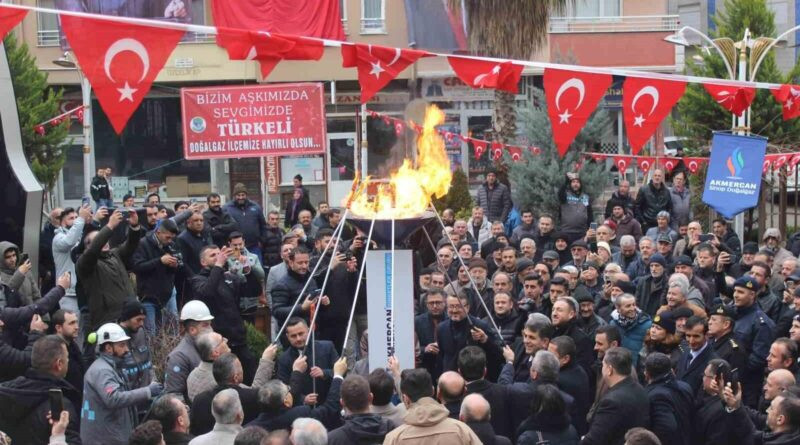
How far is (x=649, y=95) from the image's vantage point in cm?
1179

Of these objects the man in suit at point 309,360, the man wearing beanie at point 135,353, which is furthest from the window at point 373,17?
the man wearing beanie at point 135,353

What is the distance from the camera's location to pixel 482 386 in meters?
7.83

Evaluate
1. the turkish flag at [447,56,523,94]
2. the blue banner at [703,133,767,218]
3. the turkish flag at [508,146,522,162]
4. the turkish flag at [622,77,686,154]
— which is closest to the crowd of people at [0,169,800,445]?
the blue banner at [703,133,767,218]

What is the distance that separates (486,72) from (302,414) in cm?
528

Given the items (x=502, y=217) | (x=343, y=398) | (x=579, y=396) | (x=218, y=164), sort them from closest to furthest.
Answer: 1. (x=343, y=398)
2. (x=579, y=396)
3. (x=502, y=217)
4. (x=218, y=164)

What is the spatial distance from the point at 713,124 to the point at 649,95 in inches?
560

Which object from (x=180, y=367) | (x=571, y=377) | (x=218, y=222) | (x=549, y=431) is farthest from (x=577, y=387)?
(x=218, y=222)

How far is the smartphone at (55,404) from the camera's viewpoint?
7.24 metres

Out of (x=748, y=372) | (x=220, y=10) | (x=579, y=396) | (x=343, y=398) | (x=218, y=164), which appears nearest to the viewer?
(x=343, y=398)

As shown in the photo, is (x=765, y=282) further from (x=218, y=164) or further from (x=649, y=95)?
(x=218, y=164)

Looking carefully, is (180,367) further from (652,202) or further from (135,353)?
(652,202)

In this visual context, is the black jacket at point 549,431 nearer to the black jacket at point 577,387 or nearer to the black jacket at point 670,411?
the black jacket at point 670,411

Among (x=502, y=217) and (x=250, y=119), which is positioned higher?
(x=250, y=119)

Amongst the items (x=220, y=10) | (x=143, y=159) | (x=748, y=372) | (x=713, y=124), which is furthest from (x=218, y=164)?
(x=748, y=372)
